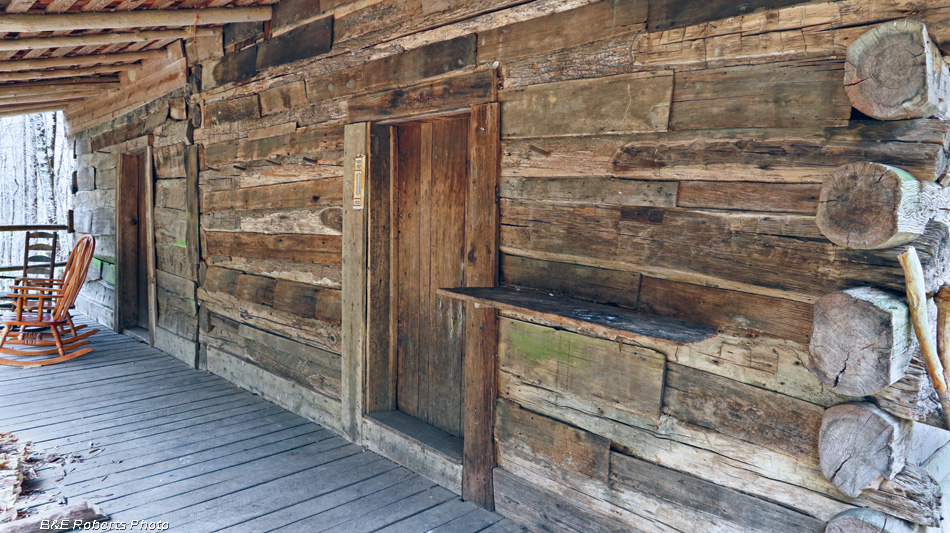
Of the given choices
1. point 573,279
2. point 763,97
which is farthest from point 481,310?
point 763,97

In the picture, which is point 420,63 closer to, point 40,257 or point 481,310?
point 481,310

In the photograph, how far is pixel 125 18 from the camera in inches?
153

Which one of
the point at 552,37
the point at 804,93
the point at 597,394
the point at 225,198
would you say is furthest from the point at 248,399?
the point at 804,93

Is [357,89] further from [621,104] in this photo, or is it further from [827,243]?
[827,243]

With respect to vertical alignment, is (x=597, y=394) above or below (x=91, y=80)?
below

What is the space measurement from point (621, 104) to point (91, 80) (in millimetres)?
6128

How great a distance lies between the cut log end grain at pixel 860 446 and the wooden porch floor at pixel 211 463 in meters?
1.45

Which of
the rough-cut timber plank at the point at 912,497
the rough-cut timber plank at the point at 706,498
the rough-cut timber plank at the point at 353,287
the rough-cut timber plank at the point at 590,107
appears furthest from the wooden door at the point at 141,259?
the rough-cut timber plank at the point at 912,497

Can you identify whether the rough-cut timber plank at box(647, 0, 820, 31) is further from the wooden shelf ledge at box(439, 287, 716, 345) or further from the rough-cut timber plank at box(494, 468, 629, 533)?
the rough-cut timber plank at box(494, 468, 629, 533)

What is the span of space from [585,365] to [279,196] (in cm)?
264

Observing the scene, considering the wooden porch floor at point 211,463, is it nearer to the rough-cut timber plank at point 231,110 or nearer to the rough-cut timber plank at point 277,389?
the rough-cut timber plank at point 277,389

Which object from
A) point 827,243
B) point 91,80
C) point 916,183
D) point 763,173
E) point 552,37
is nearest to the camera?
point 916,183

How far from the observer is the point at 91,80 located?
6.28 meters

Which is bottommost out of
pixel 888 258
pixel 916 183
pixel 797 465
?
pixel 797 465
